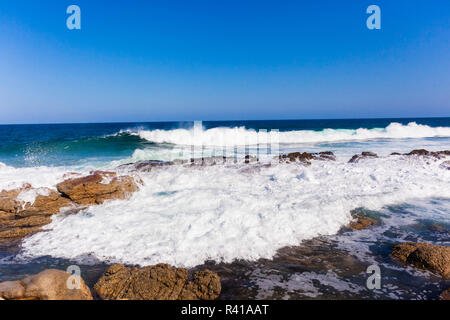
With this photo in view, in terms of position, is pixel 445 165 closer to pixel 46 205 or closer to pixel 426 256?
pixel 426 256

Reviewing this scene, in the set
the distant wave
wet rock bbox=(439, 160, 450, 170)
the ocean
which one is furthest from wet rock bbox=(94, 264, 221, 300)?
the distant wave

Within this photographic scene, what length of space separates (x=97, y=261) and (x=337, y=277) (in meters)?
4.00

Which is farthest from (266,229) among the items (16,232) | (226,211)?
(16,232)

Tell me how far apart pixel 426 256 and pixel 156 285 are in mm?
4238

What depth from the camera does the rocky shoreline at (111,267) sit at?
3238 mm

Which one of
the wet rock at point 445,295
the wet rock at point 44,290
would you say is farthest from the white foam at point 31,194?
the wet rock at point 445,295

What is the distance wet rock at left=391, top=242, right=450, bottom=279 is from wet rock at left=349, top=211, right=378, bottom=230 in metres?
1.15

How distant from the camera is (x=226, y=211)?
626 centimetres

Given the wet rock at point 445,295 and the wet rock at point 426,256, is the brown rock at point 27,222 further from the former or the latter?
the wet rock at point 445,295

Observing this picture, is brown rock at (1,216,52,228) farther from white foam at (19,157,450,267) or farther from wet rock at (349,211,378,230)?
wet rock at (349,211,378,230)
